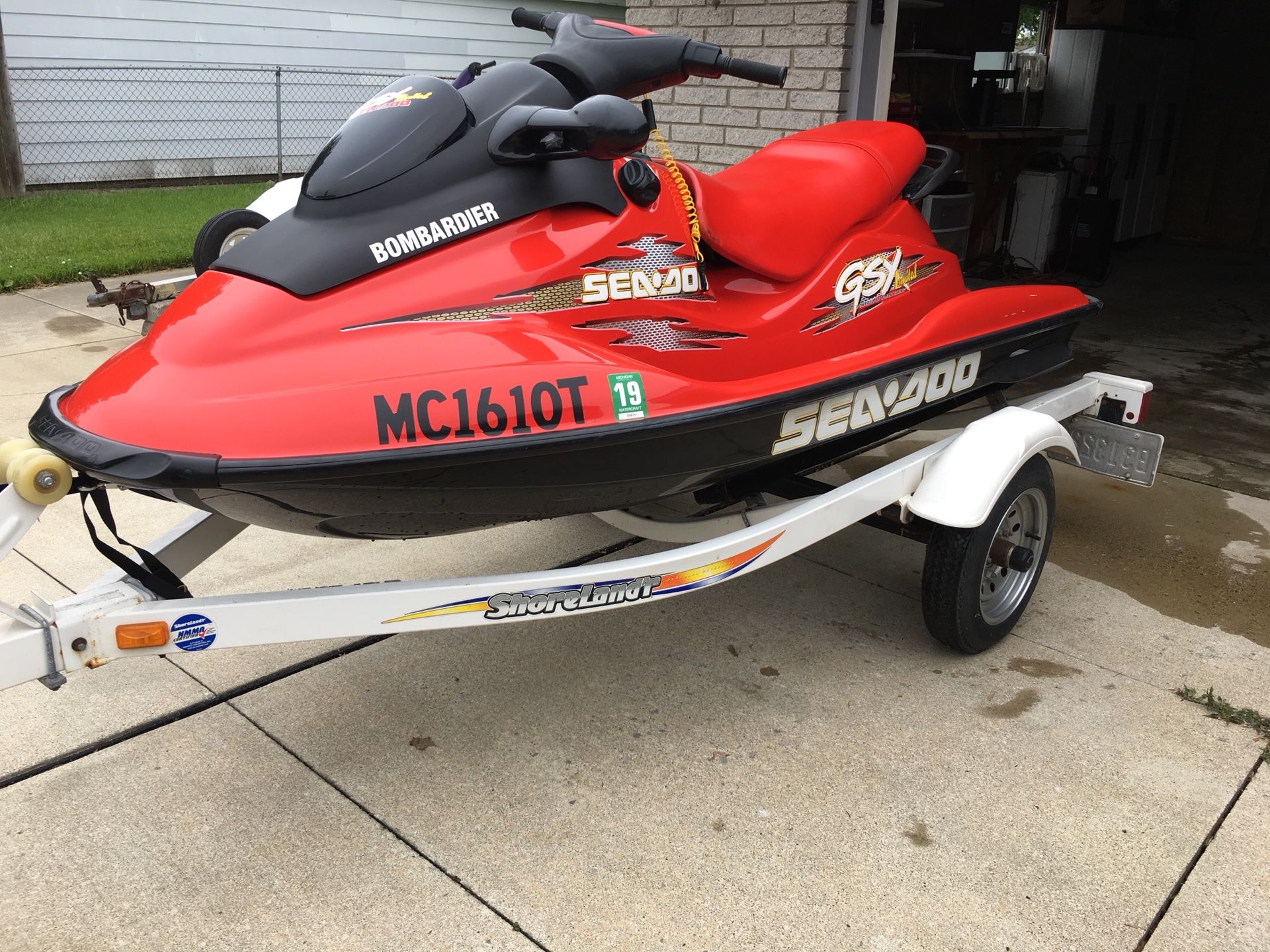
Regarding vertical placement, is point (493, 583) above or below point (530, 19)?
below

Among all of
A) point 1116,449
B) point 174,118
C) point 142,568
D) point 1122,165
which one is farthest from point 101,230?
point 1122,165

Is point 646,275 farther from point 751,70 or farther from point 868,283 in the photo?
point 868,283

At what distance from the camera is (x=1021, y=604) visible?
3293 mm

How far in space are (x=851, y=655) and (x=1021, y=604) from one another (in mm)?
569

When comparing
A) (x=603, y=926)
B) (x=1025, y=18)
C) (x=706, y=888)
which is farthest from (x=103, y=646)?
(x=1025, y=18)

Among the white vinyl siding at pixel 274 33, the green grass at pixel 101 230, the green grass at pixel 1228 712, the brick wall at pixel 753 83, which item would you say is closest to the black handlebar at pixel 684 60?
the green grass at pixel 1228 712

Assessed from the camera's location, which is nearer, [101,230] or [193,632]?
[193,632]

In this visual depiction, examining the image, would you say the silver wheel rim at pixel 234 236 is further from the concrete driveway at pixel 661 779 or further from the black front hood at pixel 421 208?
the black front hood at pixel 421 208

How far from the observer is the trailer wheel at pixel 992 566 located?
9.72 ft

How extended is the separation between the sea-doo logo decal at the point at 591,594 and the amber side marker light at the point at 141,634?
400mm

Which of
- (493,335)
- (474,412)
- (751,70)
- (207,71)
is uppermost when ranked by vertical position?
(207,71)

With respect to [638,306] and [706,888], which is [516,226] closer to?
[638,306]

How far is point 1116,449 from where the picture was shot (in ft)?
12.0

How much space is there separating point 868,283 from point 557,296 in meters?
1.08
